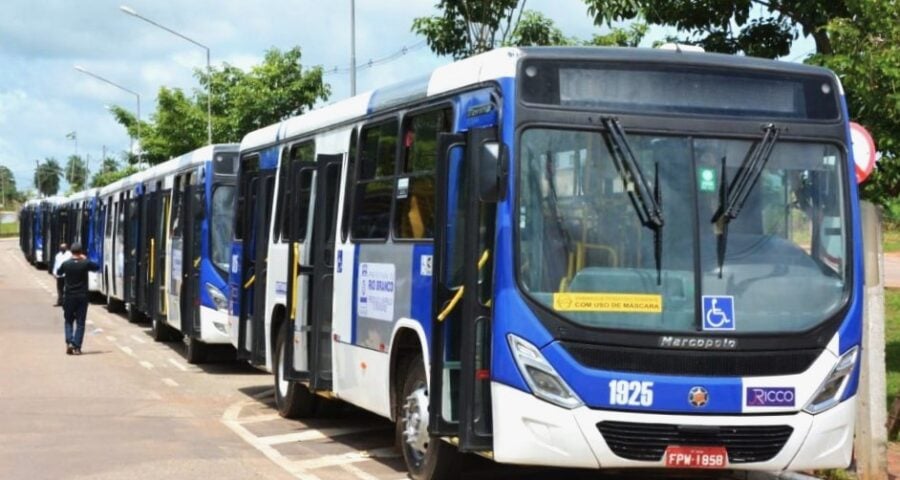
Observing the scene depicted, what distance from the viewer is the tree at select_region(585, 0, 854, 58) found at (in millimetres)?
14094

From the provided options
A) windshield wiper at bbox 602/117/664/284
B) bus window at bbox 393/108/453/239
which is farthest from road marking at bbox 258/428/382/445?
windshield wiper at bbox 602/117/664/284

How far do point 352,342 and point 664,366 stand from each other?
3868mm

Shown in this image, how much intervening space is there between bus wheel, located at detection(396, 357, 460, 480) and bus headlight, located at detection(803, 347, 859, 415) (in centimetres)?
238

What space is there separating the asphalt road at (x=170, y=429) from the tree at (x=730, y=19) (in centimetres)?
469

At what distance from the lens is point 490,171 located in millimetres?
8555

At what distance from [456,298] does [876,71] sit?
4689mm

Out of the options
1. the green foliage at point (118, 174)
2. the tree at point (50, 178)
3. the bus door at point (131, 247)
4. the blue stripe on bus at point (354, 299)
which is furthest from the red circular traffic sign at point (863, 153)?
the tree at point (50, 178)

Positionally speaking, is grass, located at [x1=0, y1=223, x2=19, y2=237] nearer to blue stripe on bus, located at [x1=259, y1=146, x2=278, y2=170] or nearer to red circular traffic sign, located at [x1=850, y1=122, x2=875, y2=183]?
blue stripe on bus, located at [x1=259, y1=146, x2=278, y2=170]

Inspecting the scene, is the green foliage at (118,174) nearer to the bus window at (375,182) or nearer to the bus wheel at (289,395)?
the bus wheel at (289,395)

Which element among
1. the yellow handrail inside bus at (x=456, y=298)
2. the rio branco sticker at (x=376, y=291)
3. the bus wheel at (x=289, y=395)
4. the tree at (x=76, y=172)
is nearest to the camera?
the yellow handrail inside bus at (x=456, y=298)

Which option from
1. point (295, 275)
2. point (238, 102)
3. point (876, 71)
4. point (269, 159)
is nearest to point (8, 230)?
point (238, 102)

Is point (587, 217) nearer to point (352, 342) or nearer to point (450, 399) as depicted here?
point (450, 399)

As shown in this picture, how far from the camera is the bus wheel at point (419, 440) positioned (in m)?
9.84

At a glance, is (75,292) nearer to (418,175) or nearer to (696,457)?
(418,175)
